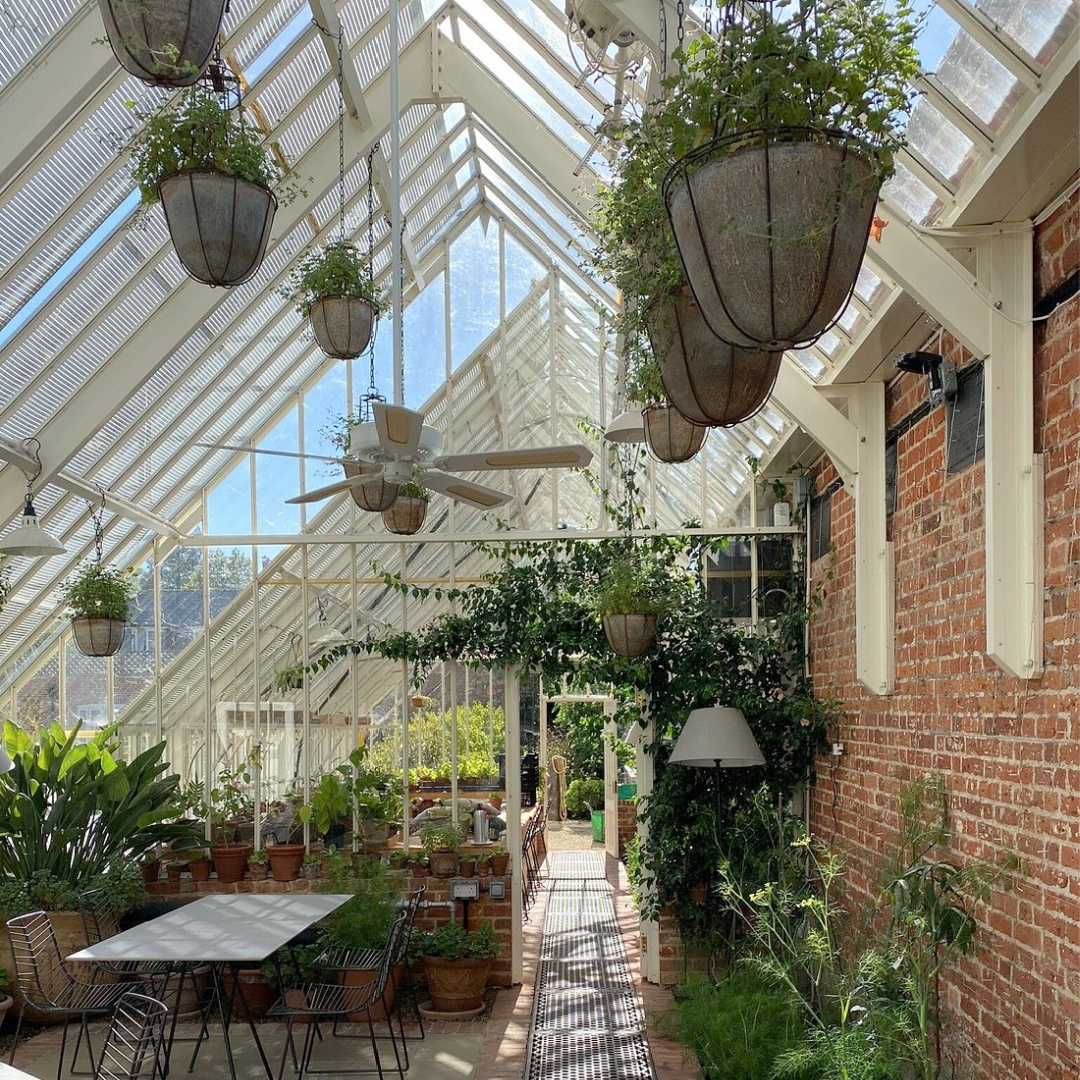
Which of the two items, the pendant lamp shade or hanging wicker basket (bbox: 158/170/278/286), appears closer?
hanging wicker basket (bbox: 158/170/278/286)

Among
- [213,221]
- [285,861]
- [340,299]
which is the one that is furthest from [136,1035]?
[213,221]

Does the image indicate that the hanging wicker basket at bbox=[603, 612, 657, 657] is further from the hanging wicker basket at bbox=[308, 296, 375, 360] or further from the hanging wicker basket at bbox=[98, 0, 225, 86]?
the hanging wicker basket at bbox=[98, 0, 225, 86]

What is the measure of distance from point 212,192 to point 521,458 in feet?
5.04

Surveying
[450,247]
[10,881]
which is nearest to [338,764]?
[10,881]

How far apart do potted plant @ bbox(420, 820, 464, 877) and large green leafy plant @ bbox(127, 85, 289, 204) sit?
559 centimetres

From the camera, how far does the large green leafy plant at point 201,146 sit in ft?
12.1

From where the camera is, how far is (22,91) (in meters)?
4.78

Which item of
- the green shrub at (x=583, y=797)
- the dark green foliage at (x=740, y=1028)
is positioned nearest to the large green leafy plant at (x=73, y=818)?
the dark green foliage at (x=740, y=1028)

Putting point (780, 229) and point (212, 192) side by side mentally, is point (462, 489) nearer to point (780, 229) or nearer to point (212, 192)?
point (212, 192)

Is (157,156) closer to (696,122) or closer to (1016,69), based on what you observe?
(696,122)

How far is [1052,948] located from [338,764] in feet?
19.9

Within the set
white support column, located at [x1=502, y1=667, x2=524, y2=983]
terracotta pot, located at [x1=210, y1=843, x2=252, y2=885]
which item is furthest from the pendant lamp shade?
white support column, located at [x1=502, y1=667, x2=524, y2=983]

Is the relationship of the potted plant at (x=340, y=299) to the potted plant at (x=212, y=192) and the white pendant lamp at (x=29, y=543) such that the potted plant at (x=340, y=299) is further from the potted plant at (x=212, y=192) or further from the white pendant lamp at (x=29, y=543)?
the white pendant lamp at (x=29, y=543)

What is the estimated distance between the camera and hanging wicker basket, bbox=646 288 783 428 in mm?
2889
